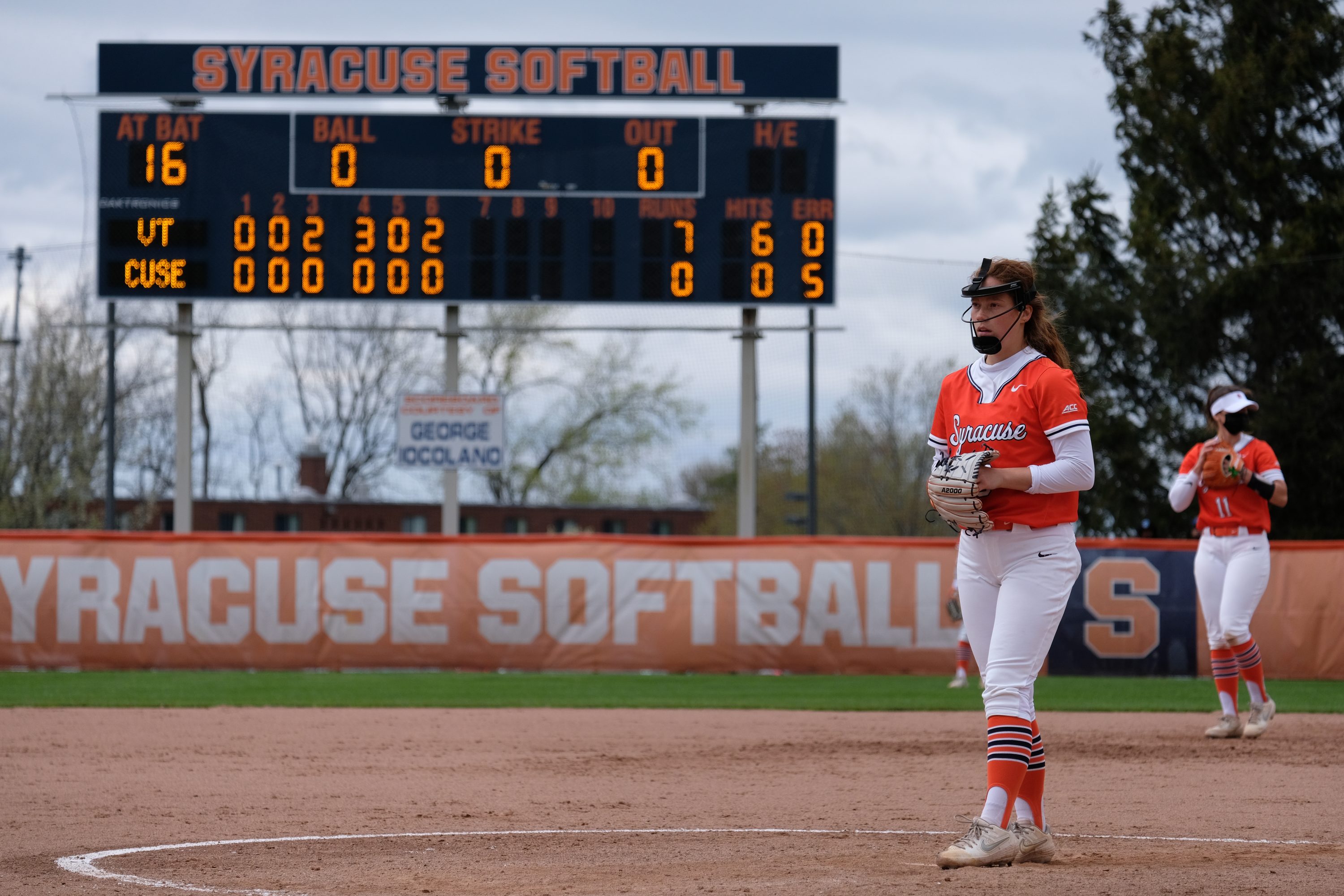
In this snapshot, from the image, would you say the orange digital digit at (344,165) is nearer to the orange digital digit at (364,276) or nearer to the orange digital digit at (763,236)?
the orange digital digit at (364,276)

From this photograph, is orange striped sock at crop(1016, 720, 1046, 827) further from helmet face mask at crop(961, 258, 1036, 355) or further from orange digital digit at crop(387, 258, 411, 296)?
orange digital digit at crop(387, 258, 411, 296)

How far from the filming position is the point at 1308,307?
28188 mm

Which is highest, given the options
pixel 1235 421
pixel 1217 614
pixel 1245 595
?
pixel 1235 421

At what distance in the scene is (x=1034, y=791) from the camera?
561 centimetres

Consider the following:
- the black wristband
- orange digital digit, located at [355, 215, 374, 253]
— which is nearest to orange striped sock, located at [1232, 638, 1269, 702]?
the black wristband

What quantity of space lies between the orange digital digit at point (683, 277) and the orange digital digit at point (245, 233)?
5387 mm

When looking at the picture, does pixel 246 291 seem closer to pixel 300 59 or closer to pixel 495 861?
pixel 300 59

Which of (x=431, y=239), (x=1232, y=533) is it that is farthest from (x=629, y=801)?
(x=431, y=239)

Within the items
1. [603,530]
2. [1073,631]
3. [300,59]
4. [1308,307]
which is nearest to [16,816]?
[1073,631]

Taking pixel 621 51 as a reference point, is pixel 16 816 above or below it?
below

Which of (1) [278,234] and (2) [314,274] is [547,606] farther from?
(1) [278,234]

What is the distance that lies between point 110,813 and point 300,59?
578 inches

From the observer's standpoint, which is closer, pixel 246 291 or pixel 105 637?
pixel 105 637

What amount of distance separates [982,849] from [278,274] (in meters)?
15.8
